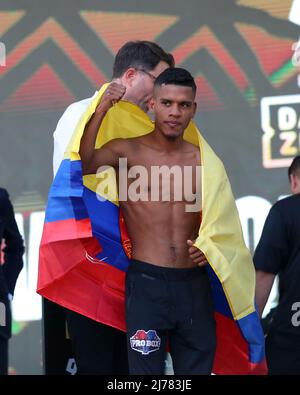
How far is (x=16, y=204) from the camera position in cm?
662

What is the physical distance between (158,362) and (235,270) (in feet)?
1.51

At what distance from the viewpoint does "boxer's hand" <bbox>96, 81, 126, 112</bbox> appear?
4.64 m

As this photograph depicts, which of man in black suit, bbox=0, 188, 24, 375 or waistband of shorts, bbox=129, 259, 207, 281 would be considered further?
man in black suit, bbox=0, 188, 24, 375

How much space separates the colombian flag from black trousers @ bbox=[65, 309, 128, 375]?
10cm

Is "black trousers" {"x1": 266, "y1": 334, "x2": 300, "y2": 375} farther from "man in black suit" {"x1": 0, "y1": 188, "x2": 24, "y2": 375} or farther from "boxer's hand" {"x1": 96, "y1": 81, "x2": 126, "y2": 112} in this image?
"boxer's hand" {"x1": 96, "y1": 81, "x2": 126, "y2": 112}

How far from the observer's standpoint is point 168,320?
15.2 feet

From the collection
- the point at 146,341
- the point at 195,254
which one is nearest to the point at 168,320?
the point at 146,341

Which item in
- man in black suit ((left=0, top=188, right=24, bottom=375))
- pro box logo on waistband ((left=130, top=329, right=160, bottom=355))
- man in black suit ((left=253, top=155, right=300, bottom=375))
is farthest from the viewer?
man in black suit ((left=253, top=155, right=300, bottom=375))

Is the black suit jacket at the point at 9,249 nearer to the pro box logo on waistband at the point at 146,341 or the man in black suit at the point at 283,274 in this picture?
the pro box logo on waistband at the point at 146,341

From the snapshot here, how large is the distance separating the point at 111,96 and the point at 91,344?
3.38 feet

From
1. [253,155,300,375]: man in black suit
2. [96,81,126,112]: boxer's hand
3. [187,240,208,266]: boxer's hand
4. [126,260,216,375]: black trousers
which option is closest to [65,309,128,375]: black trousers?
[126,260,216,375]: black trousers

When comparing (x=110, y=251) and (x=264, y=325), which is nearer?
(x=110, y=251)
